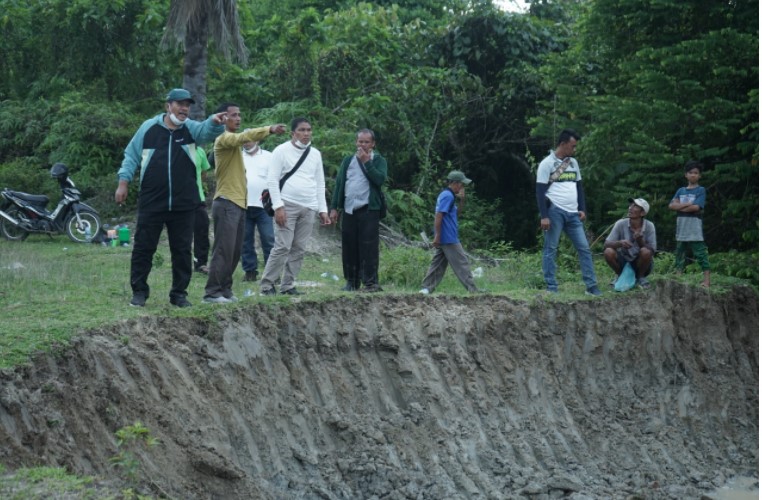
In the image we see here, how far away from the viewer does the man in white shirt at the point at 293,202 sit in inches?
430

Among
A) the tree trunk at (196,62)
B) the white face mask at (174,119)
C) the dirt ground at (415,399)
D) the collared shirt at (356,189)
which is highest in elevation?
the tree trunk at (196,62)

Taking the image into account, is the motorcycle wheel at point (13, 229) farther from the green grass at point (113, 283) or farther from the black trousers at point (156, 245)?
the black trousers at point (156, 245)

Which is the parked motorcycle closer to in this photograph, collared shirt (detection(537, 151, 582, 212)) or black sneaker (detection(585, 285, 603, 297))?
collared shirt (detection(537, 151, 582, 212))

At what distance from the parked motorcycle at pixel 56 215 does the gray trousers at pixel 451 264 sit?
7.14 metres

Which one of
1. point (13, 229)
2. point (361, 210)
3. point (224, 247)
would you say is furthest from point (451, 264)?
point (13, 229)

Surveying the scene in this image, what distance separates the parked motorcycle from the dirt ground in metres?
7.95

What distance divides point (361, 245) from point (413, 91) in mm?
9254

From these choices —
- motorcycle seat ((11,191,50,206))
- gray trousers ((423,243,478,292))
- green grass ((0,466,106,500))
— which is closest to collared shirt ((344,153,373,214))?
gray trousers ((423,243,478,292))

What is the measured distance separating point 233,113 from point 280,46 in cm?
1183

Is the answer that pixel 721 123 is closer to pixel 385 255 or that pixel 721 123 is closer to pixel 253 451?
pixel 385 255

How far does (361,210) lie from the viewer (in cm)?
1177

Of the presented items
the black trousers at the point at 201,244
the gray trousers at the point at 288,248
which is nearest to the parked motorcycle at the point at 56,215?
the black trousers at the point at 201,244

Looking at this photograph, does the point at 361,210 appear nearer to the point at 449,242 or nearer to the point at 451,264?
the point at 449,242

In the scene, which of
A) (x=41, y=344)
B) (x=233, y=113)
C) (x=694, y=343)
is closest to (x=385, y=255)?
(x=694, y=343)
